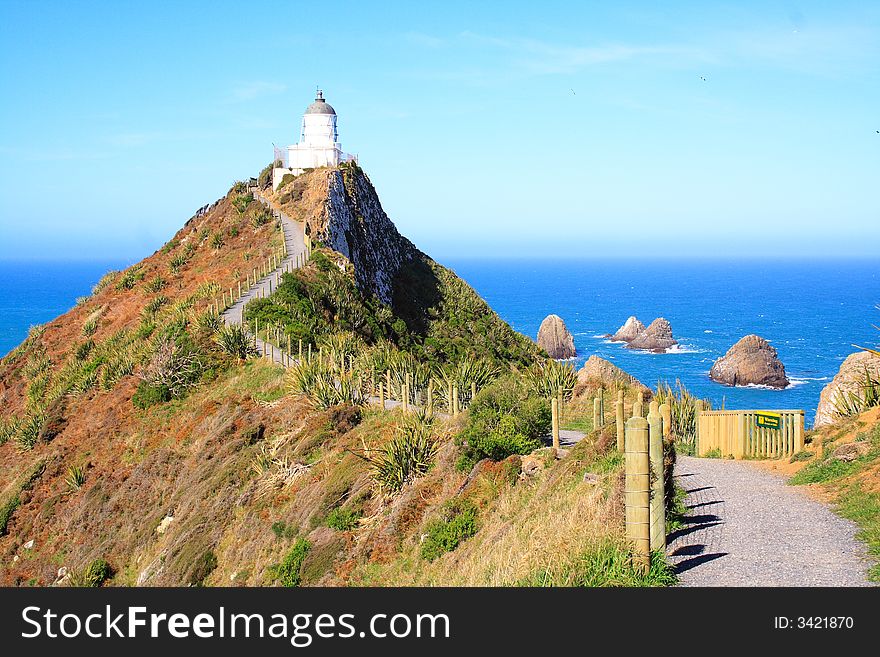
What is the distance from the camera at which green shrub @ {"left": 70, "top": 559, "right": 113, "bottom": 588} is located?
2067 centimetres

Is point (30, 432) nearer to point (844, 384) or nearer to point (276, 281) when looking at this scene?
point (276, 281)

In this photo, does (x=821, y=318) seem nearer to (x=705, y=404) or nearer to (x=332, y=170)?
(x=332, y=170)

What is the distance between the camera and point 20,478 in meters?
28.6

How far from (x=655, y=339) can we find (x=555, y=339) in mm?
14738

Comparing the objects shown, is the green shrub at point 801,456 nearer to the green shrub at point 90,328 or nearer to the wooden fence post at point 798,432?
the wooden fence post at point 798,432

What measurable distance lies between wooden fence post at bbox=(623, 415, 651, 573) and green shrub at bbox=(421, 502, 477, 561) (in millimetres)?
5607

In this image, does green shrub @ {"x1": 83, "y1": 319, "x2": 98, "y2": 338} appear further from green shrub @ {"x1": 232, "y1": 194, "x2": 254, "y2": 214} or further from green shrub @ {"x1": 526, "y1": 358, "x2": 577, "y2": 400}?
green shrub @ {"x1": 526, "y1": 358, "x2": 577, "y2": 400}

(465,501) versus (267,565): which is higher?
(465,501)

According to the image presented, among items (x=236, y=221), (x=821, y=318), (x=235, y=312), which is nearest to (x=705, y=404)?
(x=235, y=312)

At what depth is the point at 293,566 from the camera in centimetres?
1650

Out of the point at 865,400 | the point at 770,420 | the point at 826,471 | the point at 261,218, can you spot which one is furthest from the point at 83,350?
the point at 826,471

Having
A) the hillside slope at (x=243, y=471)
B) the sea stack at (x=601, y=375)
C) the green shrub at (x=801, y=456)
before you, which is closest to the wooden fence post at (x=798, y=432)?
the green shrub at (x=801, y=456)

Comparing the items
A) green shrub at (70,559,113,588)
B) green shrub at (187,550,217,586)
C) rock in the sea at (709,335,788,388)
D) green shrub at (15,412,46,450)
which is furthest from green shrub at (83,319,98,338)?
rock in the sea at (709,335,788,388)

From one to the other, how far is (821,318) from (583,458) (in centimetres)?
16010
